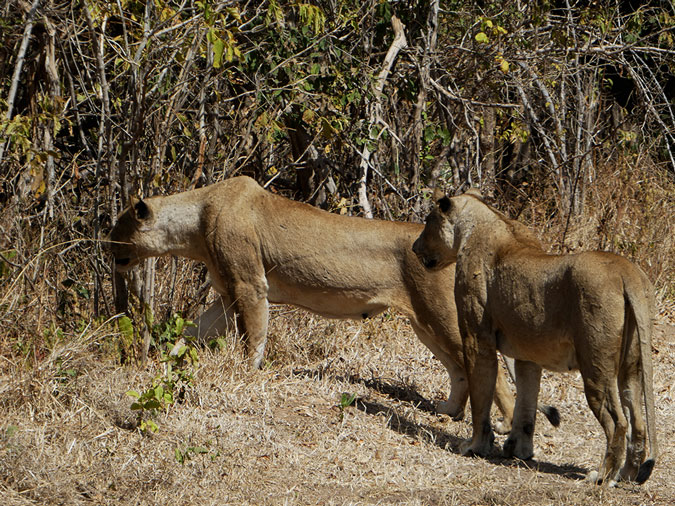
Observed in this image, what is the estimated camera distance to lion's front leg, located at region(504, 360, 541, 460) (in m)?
6.48

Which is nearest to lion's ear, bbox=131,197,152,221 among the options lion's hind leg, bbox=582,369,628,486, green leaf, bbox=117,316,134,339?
green leaf, bbox=117,316,134,339

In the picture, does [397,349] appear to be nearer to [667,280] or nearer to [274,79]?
[274,79]

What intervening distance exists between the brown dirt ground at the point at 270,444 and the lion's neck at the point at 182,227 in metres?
1.07

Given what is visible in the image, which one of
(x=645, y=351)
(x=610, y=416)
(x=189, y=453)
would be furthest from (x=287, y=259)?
(x=645, y=351)

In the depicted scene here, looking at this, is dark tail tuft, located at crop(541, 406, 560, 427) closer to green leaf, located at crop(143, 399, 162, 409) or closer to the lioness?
the lioness

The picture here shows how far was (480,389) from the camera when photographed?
21.4 ft

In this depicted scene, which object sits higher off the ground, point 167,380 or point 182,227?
point 182,227

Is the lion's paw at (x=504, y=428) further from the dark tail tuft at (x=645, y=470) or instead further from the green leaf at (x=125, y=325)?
the green leaf at (x=125, y=325)

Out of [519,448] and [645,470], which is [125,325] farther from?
[645,470]

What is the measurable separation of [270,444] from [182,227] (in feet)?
8.09

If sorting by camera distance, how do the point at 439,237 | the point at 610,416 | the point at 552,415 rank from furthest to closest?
the point at 439,237 < the point at 552,415 < the point at 610,416

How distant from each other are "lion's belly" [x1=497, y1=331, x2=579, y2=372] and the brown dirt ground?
729 mm

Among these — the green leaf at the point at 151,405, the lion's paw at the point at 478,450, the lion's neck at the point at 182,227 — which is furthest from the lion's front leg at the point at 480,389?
the lion's neck at the point at 182,227

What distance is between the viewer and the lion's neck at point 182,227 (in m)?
8.04
